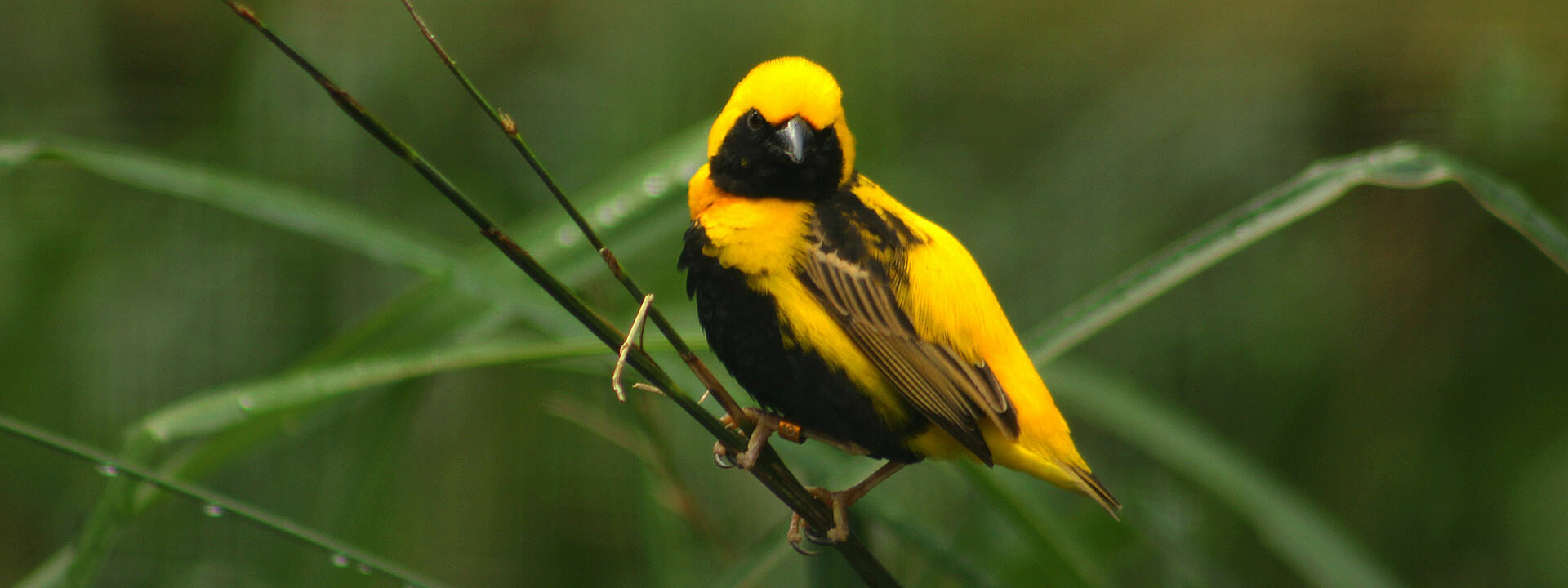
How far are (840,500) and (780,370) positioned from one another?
0.22m

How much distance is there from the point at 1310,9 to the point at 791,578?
3.51 metres

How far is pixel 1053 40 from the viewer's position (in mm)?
5074

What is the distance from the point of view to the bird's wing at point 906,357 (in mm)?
1458

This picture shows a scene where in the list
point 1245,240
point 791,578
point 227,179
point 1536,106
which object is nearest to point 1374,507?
point 1536,106

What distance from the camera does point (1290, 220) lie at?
5.05ft

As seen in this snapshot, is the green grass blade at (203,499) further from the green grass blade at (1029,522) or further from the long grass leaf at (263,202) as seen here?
the green grass blade at (1029,522)

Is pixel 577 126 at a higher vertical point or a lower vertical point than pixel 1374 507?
higher

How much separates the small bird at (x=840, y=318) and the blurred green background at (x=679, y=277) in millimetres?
1179

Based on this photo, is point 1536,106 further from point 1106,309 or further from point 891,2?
point 1106,309

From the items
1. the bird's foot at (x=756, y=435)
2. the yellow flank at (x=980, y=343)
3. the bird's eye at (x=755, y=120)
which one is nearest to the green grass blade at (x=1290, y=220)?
the yellow flank at (x=980, y=343)

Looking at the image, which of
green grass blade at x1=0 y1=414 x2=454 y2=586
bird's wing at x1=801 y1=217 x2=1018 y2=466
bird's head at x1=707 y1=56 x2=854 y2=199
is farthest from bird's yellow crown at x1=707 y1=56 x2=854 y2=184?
green grass blade at x1=0 y1=414 x2=454 y2=586

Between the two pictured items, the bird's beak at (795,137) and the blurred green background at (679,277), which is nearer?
the bird's beak at (795,137)

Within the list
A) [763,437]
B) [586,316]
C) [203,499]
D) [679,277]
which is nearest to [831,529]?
[763,437]

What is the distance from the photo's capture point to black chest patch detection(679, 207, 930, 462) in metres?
1.56
